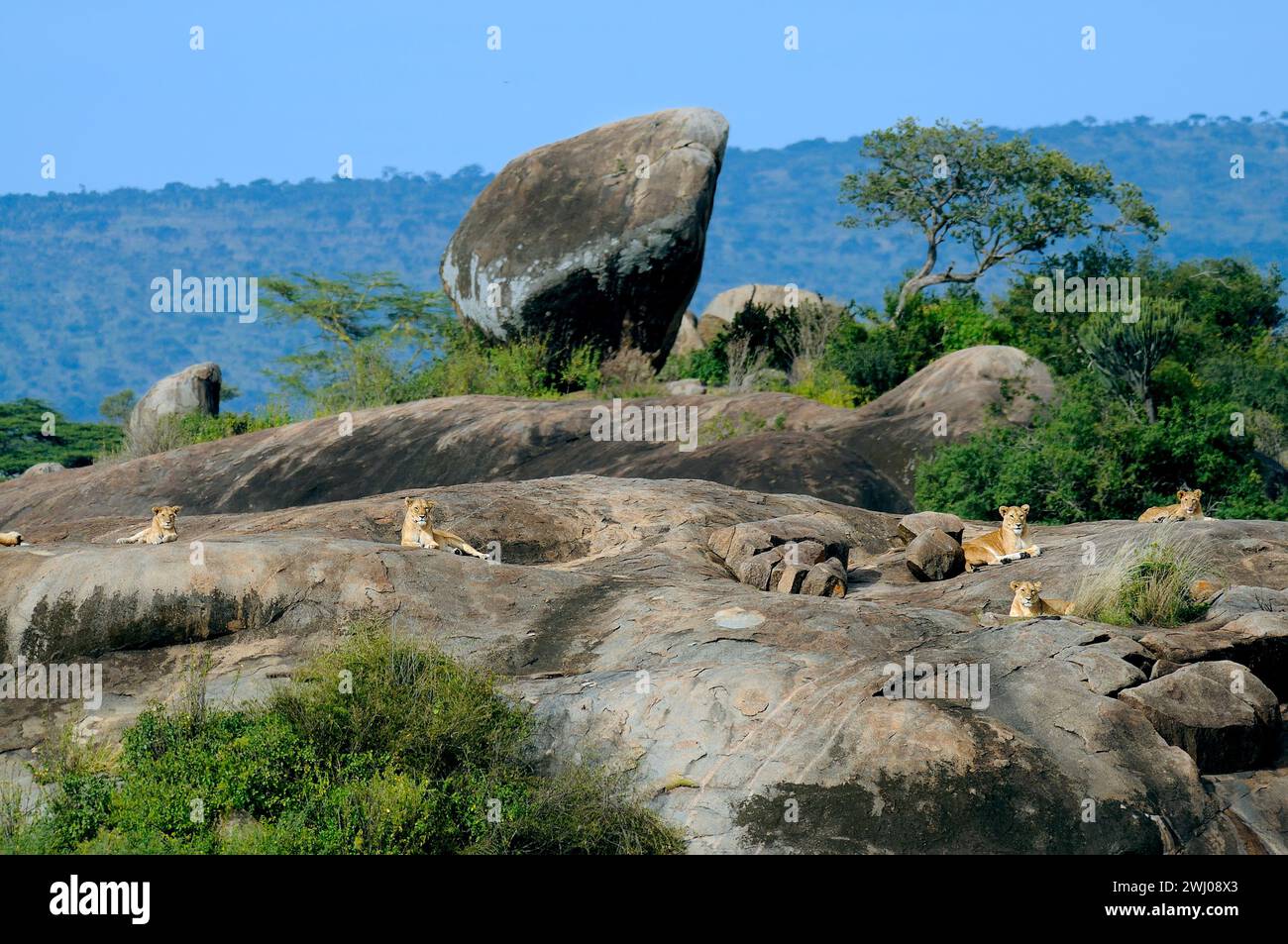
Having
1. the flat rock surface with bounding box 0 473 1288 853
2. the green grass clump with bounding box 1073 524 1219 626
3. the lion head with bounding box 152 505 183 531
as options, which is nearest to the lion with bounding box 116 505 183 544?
the lion head with bounding box 152 505 183 531

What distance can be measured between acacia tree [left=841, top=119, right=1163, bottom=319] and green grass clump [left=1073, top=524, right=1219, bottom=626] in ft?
151

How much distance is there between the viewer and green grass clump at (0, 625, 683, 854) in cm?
1034

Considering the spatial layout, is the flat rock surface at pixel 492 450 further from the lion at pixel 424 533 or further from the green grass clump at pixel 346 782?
the green grass clump at pixel 346 782

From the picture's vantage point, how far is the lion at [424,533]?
46.6 ft

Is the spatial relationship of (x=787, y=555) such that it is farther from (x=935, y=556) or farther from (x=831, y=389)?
(x=831, y=389)

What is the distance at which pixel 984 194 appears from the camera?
6316 centimetres

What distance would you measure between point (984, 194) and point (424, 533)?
52.3m

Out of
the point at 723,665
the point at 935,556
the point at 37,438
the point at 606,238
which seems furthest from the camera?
the point at 37,438

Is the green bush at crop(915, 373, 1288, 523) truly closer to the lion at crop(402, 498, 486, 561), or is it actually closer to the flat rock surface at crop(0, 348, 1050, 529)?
the flat rock surface at crop(0, 348, 1050, 529)


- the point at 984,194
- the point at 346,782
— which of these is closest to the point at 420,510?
the point at 346,782

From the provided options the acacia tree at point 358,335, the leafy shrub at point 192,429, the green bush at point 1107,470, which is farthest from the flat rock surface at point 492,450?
the leafy shrub at point 192,429

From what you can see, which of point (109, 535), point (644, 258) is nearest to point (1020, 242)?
point (644, 258)

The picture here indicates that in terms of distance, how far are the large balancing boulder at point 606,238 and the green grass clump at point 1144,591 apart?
885 inches
